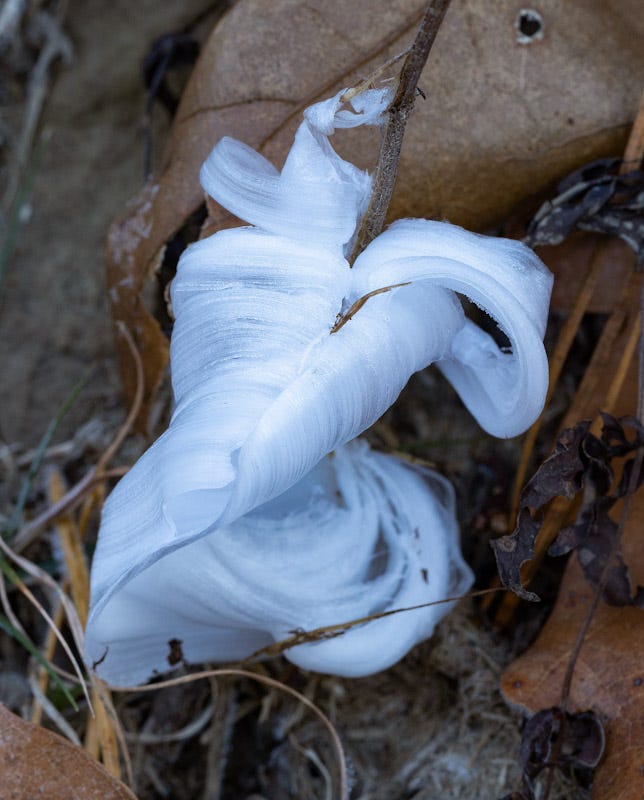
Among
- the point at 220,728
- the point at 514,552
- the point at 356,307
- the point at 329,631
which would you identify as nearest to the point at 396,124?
the point at 356,307

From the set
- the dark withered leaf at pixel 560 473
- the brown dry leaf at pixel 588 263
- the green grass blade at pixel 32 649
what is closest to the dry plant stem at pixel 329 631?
the dark withered leaf at pixel 560 473

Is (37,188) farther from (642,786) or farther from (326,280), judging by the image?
(642,786)

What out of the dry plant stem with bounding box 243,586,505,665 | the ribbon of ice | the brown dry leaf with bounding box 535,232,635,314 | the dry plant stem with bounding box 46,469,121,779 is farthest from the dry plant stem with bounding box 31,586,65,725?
the brown dry leaf with bounding box 535,232,635,314

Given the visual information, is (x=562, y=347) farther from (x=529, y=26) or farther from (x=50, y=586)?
(x=50, y=586)

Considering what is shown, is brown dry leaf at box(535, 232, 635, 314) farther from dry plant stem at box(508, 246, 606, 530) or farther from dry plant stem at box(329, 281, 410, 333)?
dry plant stem at box(329, 281, 410, 333)

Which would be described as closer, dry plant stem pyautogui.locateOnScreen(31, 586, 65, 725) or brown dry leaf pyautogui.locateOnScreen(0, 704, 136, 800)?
brown dry leaf pyautogui.locateOnScreen(0, 704, 136, 800)

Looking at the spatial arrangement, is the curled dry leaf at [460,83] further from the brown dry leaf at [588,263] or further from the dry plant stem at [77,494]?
the dry plant stem at [77,494]
